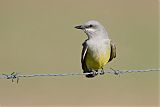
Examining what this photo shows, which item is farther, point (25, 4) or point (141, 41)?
point (25, 4)

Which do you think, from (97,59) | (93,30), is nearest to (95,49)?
(97,59)

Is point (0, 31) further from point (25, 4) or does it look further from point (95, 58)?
point (95, 58)

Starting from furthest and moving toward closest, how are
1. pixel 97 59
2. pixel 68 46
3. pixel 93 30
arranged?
pixel 68 46
pixel 93 30
pixel 97 59

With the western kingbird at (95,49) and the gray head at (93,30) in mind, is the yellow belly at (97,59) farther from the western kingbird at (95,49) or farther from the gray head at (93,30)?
the gray head at (93,30)

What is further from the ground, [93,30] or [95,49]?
[93,30]

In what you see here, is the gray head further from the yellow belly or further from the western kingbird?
the yellow belly

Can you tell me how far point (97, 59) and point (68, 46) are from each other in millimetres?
7387

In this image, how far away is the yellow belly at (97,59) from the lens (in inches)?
338

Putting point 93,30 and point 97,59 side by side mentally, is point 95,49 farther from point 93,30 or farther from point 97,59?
point 93,30

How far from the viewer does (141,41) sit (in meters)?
16.4

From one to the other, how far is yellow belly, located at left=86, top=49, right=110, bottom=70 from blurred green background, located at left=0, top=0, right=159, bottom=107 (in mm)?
3131

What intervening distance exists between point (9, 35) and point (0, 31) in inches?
20.8

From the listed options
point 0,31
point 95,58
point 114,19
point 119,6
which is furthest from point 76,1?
point 95,58

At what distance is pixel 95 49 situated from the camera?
339 inches
